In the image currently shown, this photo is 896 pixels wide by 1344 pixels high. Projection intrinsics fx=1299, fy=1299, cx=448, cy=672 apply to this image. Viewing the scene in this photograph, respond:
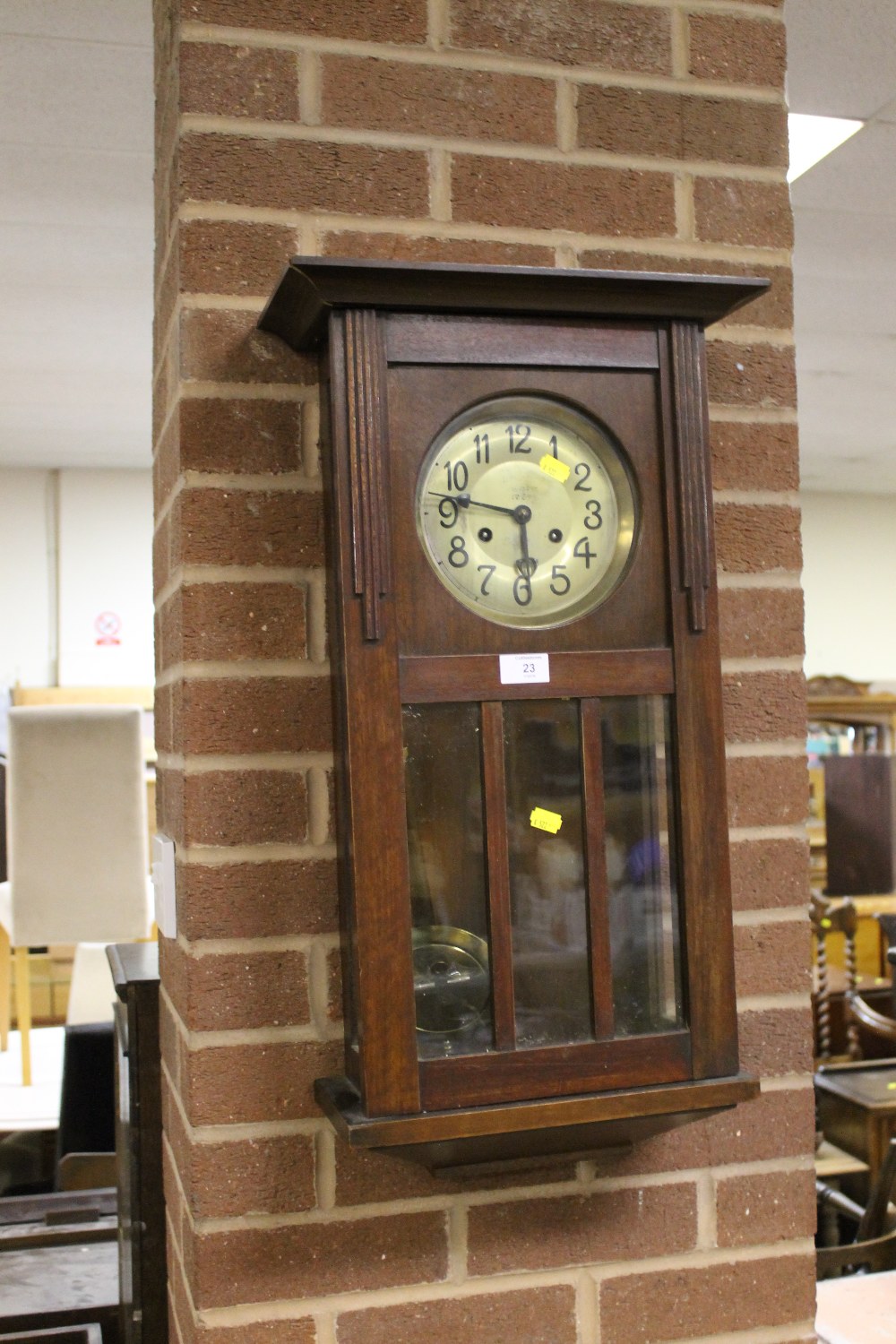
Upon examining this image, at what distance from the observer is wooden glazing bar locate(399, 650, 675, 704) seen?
Answer: 1.08m

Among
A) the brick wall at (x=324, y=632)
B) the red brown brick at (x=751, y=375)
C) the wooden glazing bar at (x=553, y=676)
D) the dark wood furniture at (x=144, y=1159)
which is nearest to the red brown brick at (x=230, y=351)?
the brick wall at (x=324, y=632)

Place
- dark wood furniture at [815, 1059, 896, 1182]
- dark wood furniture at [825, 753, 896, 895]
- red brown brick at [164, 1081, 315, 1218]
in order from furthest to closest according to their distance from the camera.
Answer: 1. dark wood furniture at [825, 753, 896, 895]
2. dark wood furniture at [815, 1059, 896, 1182]
3. red brown brick at [164, 1081, 315, 1218]

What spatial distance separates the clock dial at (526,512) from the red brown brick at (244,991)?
373 mm

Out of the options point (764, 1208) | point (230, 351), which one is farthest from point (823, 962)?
point (230, 351)

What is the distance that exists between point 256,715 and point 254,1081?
0.33m

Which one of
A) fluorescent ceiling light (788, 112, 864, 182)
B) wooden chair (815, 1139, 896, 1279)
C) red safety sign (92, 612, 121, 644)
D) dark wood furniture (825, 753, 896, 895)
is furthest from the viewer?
red safety sign (92, 612, 121, 644)

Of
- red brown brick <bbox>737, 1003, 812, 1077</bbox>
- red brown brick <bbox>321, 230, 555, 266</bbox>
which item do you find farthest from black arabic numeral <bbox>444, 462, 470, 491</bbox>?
red brown brick <bbox>737, 1003, 812, 1077</bbox>

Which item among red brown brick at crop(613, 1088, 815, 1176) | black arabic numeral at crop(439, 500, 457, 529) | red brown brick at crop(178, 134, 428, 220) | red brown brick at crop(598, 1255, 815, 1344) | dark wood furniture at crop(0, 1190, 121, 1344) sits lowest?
dark wood furniture at crop(0, 1190, 121, 1344)

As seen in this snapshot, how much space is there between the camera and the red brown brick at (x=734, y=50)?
1.30 meters

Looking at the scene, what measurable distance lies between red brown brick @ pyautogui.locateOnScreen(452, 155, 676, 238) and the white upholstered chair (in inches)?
88.7

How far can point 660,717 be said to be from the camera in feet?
3.74

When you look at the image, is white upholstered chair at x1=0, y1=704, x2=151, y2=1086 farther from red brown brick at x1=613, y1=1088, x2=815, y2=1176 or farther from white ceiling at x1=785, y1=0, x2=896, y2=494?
red brown brick at x1=613, y1=1088, x2=815, y2=1176

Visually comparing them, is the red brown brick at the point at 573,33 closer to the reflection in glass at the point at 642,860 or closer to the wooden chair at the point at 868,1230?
the reflection in glass at the point at 642,860

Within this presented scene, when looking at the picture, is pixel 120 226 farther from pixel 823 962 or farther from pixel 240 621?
pixel 823 962
